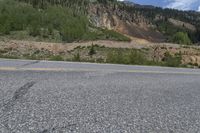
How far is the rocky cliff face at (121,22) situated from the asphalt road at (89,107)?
12105 centimetres

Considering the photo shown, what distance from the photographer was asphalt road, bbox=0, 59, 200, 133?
3.43 m

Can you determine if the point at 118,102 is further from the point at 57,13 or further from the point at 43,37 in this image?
the point at 57,13

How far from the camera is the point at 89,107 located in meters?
4.12

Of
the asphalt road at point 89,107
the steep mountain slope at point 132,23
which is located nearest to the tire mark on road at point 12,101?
the asphalt road at point 89,107

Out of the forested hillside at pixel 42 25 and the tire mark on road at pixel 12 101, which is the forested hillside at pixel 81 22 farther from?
the tire mark on road at pixel 12 101

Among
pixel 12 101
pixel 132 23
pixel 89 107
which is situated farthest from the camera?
pixel 132 23

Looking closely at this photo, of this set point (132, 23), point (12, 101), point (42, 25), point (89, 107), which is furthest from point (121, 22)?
point (12, 101)

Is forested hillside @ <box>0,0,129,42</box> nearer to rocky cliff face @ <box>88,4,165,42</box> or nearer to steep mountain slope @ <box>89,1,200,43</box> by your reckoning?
rocky cliff face @ <box>88,4,165,42</box>

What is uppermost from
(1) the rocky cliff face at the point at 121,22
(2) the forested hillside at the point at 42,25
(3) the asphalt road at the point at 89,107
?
(1) the rocky cliff face at the point at 121,22

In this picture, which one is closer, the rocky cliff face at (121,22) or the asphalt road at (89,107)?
the asphalt road at (89,107)

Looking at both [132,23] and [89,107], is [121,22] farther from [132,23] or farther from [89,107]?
[89,107]

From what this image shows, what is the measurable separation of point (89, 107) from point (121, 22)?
5449 inches

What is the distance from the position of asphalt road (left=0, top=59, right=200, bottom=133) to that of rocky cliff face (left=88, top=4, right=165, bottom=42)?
397ft

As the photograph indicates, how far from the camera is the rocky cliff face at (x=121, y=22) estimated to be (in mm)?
133875
